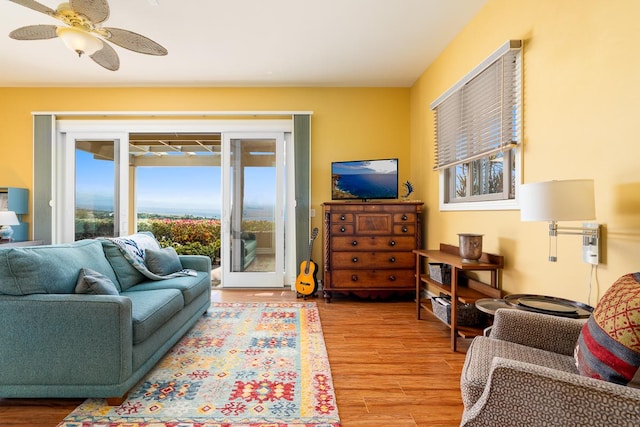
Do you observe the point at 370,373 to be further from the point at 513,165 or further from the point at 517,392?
the point at 513,165

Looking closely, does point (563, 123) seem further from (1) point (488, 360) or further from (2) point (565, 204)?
(1) point (488, 360)

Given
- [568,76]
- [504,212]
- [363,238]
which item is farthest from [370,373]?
[568,76]

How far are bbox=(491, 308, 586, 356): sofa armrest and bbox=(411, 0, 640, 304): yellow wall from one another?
39cm

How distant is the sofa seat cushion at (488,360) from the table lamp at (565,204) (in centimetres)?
62

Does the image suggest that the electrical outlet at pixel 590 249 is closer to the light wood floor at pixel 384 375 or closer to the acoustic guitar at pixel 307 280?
the light wood floor at pixel 384 375

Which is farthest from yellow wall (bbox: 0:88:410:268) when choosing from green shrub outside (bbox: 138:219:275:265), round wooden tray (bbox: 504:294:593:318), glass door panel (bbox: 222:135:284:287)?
green shrub outside (bbox: 138:219:275:265)

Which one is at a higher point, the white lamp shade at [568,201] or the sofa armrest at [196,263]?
the white lamp shade at [568,201]

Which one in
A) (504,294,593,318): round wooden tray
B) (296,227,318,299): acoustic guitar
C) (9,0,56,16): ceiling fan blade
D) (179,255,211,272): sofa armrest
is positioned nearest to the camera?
(504,294,593,318): round wooden tray

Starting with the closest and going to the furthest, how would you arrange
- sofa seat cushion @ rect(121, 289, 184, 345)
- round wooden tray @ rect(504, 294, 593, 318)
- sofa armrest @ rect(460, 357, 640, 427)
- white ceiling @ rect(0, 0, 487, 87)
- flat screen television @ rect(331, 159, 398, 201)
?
sofa armrest @ rect(460, 357, 640, 427), round wooden tray @ rect(504, 294, 593, 318), sofa seat cushion @ rect(121, 289, 184, 345), white ceiling @ rect(0, 0, 487, 87), flat screen television @ rect(331, 159, 398, 201)

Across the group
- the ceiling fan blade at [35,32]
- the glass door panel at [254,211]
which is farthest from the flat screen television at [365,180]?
the ceiling fan blade at [35,32]

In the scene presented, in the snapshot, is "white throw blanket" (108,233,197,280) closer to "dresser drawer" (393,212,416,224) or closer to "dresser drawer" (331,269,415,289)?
"dresser drawer" (331,269,415,289)

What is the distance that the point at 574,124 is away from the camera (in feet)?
5.89

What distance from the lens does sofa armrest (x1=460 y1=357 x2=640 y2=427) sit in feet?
2.83

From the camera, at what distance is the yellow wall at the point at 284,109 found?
171 inches
